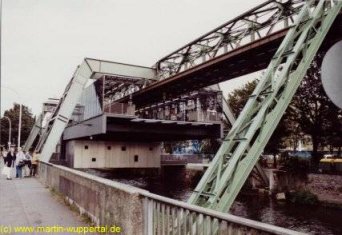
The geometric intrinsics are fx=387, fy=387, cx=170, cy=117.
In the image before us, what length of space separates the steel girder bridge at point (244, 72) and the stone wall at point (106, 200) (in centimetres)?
297

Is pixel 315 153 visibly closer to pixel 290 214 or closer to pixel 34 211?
pixel 290 214

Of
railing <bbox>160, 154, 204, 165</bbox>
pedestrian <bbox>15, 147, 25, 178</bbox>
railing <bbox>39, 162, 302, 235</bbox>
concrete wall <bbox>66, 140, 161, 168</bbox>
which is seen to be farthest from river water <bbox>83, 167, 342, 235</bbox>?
railing <bbox>160, 154, 204, 165</bbox>

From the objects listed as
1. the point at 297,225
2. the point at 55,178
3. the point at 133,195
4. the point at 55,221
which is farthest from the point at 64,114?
the point at 133,195

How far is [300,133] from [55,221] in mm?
30870

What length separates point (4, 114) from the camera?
90688 millimetres

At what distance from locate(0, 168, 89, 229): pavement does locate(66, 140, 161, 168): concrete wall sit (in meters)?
28.2

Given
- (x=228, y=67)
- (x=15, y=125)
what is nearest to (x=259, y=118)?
(x=228, y=67)

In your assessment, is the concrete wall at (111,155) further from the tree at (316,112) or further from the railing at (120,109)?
the tree at (316,112)

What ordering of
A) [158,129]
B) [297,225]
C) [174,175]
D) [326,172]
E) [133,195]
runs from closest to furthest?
[133,195] → [297,225] → [326,172] → [158,129] → [174,175]

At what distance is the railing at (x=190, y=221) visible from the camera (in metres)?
3.87

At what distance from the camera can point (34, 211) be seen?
36.2 ft

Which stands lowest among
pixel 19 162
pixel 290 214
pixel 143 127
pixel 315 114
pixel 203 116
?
pixel 290 214

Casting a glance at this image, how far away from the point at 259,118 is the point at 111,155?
35.3 metres

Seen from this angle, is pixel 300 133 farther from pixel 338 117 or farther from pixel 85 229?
pixel 85 229
